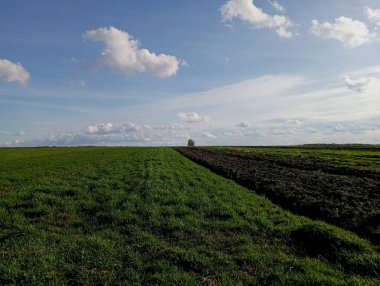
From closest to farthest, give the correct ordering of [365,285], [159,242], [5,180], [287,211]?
[365,285] → [159,242] → [287,211] → [5,180]

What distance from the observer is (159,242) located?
10.1m

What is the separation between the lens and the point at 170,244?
10047mm

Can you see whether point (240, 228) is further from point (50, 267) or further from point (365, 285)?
point (50, 267)

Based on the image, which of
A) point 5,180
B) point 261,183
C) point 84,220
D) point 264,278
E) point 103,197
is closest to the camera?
point 264,278

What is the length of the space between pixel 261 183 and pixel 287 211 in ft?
25.2

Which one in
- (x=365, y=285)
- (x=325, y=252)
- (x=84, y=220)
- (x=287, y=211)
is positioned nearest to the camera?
(x=365, y=285)

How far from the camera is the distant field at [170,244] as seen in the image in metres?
7.66

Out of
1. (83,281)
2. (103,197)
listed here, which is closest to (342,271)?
(83,281)

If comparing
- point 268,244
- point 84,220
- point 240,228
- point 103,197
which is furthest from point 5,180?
point 268,244

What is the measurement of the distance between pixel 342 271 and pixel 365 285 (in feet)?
3.44

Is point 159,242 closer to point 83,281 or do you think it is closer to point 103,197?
point 83,281

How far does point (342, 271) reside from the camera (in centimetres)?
807

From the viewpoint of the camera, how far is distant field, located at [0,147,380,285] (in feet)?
25.1

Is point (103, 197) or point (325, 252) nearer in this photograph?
point (325, 252)
